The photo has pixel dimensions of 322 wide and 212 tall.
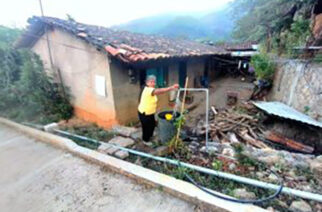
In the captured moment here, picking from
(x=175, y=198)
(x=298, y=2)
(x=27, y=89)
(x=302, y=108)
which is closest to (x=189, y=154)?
(x=175, y=198)

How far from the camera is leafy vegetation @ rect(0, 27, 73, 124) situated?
7.42 meters

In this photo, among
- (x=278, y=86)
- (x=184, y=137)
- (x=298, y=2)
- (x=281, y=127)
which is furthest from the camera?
(x=298, y=2)

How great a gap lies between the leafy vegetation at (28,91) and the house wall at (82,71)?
0.59m

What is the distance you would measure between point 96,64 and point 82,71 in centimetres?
97

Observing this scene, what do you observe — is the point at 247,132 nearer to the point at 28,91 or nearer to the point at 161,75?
the point at 161,75

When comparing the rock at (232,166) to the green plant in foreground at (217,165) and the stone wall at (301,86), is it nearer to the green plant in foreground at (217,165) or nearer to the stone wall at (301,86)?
the green plant in foreground at (217,165)

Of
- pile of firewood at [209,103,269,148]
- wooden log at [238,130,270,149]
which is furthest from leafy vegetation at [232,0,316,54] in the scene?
wooden log at [238,130,270,149]

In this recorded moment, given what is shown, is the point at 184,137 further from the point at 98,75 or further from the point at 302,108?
the point at 302,108

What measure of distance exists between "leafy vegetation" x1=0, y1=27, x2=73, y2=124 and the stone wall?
28.4 feet

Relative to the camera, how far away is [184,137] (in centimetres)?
507

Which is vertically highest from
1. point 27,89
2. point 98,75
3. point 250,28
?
point 250,28

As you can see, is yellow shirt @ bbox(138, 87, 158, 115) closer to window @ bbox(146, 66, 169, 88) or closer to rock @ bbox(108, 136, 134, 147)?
rock @ bbox(108, 136, 134, 147)

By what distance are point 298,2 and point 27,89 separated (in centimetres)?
1315

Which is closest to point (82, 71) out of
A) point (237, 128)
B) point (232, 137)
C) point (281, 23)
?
point (232, 137)
